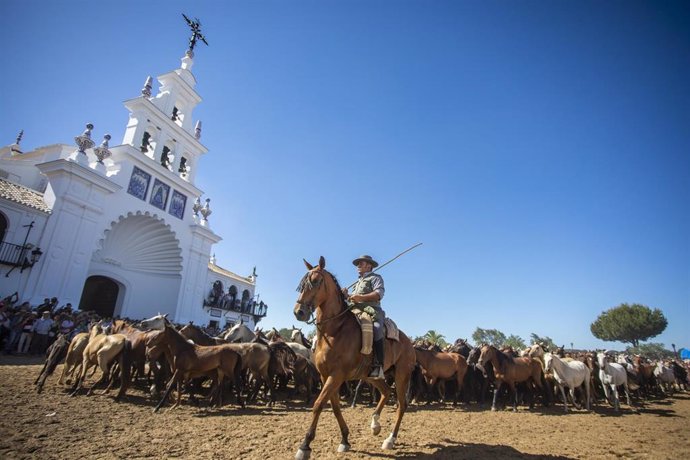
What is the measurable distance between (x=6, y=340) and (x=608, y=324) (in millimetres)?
80116

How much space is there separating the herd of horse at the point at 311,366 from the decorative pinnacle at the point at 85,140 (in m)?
15.4

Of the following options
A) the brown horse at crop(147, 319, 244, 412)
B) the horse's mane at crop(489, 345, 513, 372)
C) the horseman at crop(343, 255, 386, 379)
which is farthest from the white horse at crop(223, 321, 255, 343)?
the horse's mane at crop(489, 345, 513, 372)

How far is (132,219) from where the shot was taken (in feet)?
76.5

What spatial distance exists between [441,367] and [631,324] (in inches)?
2555

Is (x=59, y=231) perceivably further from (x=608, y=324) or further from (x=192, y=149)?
(x=608, y=324)

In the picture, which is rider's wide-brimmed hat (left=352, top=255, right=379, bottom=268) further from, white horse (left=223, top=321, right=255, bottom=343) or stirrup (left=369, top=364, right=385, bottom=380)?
white horse (left=223, top=321, right=255, bottom=343)

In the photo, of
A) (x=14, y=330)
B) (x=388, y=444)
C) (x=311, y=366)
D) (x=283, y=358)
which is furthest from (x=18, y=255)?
(x=388, y=444)

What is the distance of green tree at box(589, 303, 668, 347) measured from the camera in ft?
171

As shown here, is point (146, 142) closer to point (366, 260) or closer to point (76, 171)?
point (76, 171)

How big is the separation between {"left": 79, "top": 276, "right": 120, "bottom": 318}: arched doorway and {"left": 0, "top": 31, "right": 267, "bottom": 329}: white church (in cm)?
8

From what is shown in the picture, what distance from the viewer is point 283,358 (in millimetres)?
10000

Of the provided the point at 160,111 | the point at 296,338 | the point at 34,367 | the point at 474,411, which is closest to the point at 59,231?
the point at 34,367

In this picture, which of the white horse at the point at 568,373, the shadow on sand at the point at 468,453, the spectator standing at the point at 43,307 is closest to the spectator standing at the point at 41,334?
the spectator standing at the point at 43,307

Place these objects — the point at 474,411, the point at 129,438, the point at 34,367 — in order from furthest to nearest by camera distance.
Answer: the point at 34,367 → the point at 474,411 → the point at 129,438
